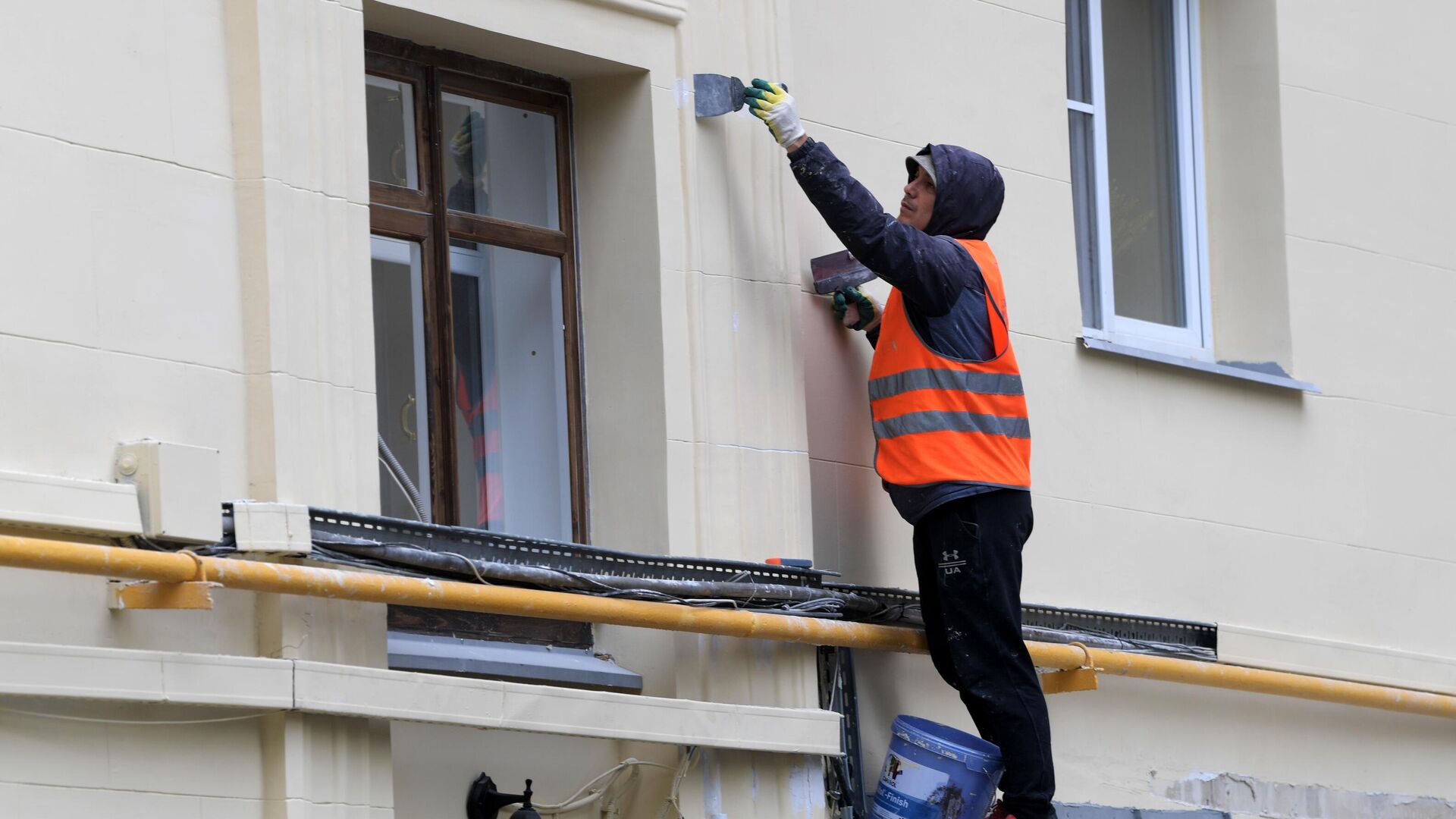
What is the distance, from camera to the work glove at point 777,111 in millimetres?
6480

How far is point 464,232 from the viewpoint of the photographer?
6.50 m

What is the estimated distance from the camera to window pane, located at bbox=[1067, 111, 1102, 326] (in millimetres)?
8164

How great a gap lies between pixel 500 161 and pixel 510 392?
2.28 ft

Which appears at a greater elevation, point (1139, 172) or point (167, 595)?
point (1139, 172)

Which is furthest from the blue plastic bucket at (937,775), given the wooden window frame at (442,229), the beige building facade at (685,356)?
the wooden window frame at (442,229)

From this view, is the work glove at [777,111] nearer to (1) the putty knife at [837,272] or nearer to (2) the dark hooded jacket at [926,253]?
(2) the dark hooded jacket at [926,253]

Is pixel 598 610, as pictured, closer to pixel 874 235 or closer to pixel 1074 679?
pixel 874 235

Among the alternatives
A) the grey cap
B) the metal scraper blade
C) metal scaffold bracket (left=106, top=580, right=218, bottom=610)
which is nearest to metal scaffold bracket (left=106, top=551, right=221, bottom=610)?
metal scaffold bracket (left=106, top=580, right=218, bottom=610)

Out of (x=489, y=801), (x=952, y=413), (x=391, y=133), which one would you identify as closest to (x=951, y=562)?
(x=952, y=413)

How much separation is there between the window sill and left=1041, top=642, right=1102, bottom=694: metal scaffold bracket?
1.18m

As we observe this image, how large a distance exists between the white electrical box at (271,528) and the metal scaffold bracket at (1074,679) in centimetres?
267

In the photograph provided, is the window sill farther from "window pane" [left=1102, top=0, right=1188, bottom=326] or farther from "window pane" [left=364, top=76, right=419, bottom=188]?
"window pane" [left=364, top=76, right=419, bottom=188]

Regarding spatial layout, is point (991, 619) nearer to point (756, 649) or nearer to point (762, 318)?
point (756, 649)

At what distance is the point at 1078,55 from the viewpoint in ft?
27.5
